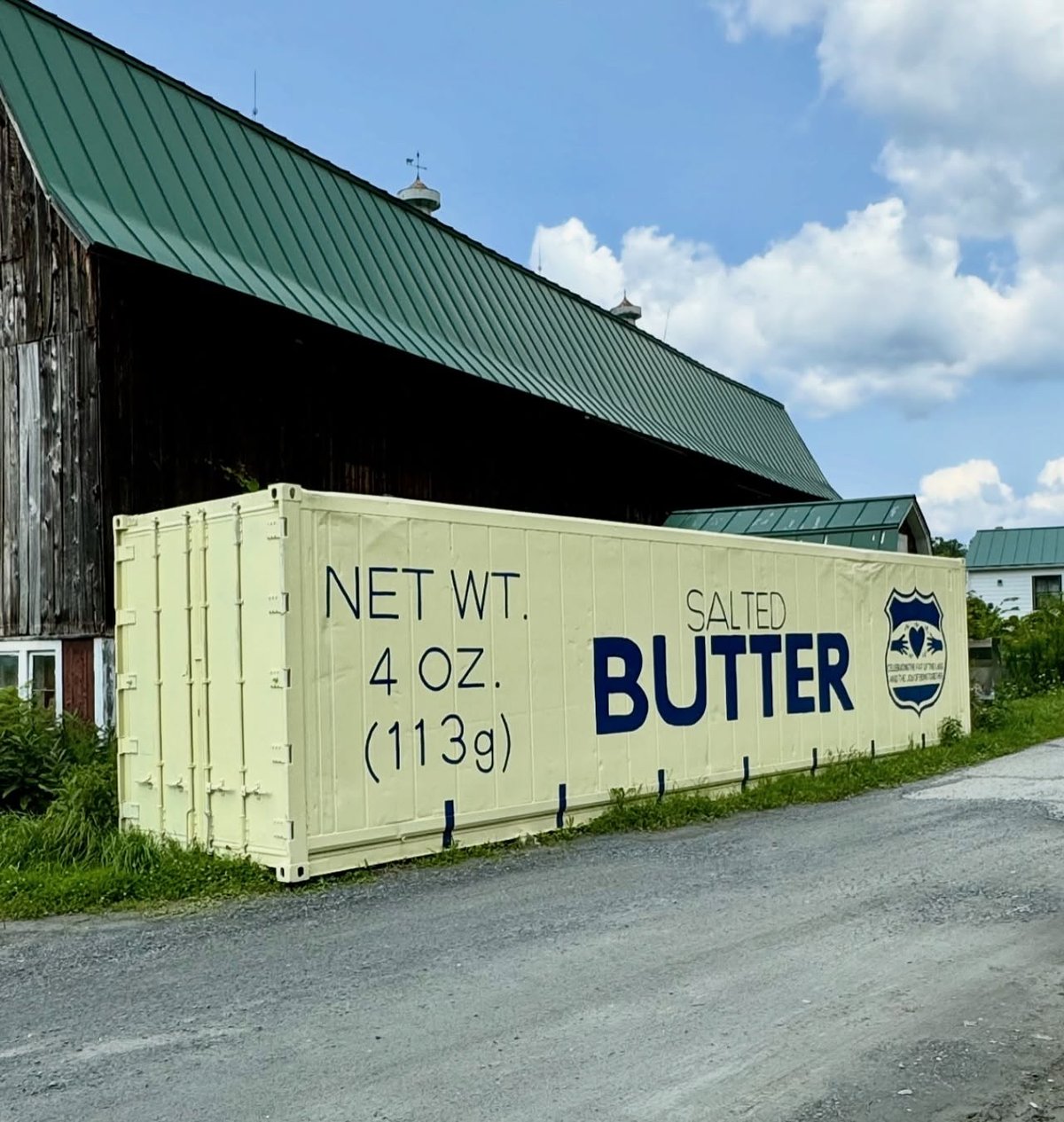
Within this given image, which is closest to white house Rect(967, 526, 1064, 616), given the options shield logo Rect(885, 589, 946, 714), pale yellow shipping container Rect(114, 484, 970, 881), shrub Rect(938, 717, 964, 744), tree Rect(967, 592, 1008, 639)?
tree Rect(967, 592, 1008, 639)

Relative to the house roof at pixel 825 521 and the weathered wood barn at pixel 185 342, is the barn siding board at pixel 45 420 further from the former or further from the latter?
the house roof at pixel 825 521

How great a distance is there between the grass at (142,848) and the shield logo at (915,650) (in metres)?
2.14

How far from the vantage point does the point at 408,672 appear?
916 centimetres

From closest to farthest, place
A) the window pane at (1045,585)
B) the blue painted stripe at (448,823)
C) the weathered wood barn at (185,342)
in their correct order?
the blue painted stripe at (448,823), the weathered wood barn at (185,342), the window pane at (1045,585)

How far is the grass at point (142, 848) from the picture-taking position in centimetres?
812

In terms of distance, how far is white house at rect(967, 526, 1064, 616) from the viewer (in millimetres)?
49844

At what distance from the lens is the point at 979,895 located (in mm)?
Result: 7535

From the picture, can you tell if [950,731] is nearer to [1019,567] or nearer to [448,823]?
[448,823]

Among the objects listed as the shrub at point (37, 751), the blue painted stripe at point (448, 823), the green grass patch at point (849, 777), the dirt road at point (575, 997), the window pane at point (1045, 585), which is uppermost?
the window pane at point (1045, 585)

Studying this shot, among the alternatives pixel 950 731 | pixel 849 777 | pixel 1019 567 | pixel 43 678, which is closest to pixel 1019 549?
pixel 1019 567

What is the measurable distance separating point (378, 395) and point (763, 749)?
6.66 m

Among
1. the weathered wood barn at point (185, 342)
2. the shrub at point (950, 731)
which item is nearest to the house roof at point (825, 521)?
the weathered wood barn at point (185, 342)

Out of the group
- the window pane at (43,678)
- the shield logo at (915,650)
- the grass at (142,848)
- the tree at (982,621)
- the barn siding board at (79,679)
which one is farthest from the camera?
the tree at (982,621)

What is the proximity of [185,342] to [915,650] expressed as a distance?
9.68m
